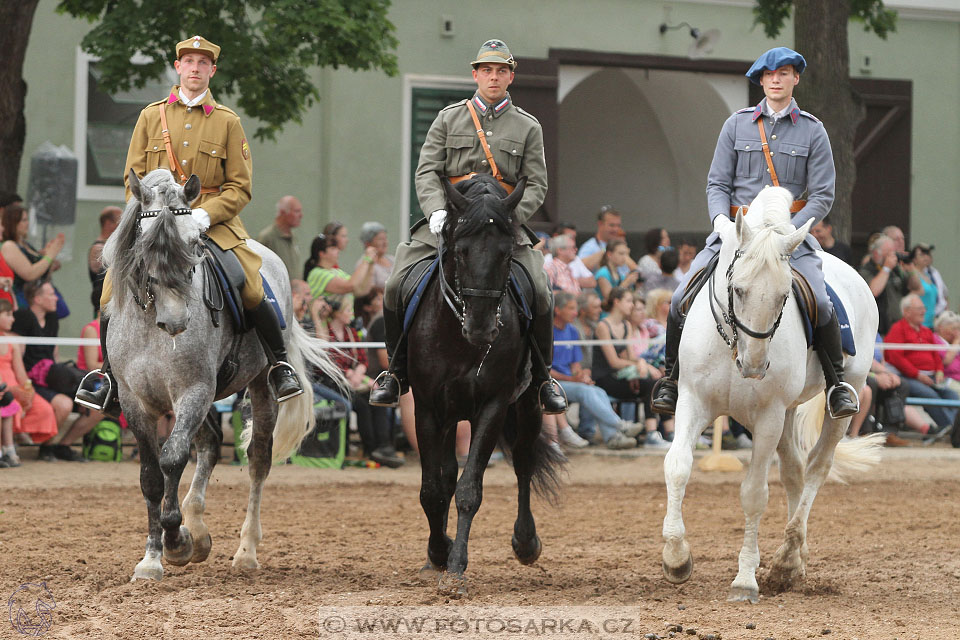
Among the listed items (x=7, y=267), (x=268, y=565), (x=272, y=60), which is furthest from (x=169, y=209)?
(x=272, y=60)

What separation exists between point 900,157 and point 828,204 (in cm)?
1398

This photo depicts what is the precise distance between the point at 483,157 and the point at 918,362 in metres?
9.68

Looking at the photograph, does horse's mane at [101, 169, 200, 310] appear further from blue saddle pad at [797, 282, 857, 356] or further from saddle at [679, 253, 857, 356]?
blue saddle pad at [797, 282, 857, 356]

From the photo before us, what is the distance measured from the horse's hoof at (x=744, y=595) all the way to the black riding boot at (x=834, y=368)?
1.25m

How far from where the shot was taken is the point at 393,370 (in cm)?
744

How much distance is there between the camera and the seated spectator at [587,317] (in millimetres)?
13781

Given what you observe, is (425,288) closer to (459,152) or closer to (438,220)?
(438,220)

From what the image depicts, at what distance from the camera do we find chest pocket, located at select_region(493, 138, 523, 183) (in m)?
7.55

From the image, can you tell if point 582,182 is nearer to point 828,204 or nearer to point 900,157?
point 900,157

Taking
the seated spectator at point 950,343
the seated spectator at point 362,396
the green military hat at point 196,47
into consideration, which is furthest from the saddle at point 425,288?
the seated spectator at point 950,343

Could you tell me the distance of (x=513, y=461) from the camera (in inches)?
323

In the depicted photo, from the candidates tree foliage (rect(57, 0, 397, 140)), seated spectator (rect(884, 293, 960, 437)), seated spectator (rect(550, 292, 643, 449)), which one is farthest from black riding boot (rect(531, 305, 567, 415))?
seated spectator (rect(884, 293, 960, 437))

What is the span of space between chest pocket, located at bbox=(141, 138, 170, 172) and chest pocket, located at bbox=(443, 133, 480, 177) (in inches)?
65.3

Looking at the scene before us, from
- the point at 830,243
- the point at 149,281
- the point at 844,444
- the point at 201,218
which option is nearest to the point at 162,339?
the point at 149,281
